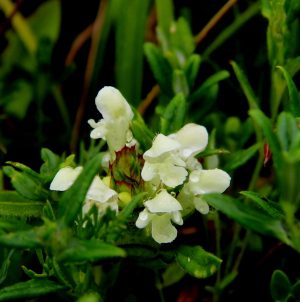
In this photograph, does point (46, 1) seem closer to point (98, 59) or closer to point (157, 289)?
point (98, 59)

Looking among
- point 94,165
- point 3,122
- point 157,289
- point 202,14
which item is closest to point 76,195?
point 94,165

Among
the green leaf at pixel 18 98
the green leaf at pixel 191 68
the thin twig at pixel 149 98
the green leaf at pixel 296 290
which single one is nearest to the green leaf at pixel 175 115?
the green leaf at pixel 191 68

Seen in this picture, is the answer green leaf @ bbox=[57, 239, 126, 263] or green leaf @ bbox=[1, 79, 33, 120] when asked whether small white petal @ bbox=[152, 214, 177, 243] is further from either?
green leaf @ bbox=[1, 79, 33, 120]

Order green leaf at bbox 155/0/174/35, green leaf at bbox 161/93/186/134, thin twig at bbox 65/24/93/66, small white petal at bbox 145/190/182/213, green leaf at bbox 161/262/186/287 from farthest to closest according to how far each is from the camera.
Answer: thin twig at bbox 65/24/93/66
green leaf at bbox 155/0/174/35
green leaf at bbox 161/262/186/287
green leaf at bbox 161/93/186/134
small white petal at bbox 145/190/182/213

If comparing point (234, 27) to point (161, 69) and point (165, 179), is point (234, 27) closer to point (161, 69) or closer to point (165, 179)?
point (161, 69)

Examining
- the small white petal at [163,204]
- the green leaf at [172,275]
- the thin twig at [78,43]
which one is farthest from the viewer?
the thin twig at [78,43]

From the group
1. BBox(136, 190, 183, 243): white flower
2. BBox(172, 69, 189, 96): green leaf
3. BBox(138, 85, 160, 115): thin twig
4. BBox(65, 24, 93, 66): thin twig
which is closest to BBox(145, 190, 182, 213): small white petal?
BBox(136, 190, 183, 243): white flower

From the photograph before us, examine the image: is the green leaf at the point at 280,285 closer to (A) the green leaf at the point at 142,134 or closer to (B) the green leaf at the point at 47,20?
(A) the green leaf at the point at 142,134
